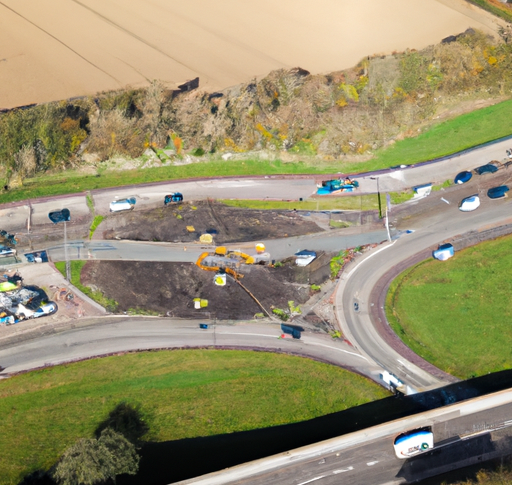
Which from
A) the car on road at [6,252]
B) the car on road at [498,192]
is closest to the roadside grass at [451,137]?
the car on road at [498,192]

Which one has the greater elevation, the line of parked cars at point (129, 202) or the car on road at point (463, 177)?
the line of parked cars at point (129, 202)

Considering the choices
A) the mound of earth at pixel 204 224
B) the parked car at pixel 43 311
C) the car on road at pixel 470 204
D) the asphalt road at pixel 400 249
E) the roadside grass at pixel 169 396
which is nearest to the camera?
the roadside grass at pixel 169 396

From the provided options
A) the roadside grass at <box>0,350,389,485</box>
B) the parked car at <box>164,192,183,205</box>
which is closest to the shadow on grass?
the roadside grass at <box>0,350,389,485</box>

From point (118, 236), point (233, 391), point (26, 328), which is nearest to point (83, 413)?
point (26, 328)

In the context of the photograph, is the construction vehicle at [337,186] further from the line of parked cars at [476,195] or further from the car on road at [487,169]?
the car on road at [487,169]

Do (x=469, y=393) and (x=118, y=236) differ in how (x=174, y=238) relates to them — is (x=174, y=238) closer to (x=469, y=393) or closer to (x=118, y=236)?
(x=118, y=236)

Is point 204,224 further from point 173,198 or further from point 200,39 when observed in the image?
point 200,39

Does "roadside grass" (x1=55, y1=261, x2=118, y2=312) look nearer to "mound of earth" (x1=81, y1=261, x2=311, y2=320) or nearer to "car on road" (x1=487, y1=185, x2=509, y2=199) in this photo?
"mound of earth" (x1=81, y1=261, x2=311, y2=320)
